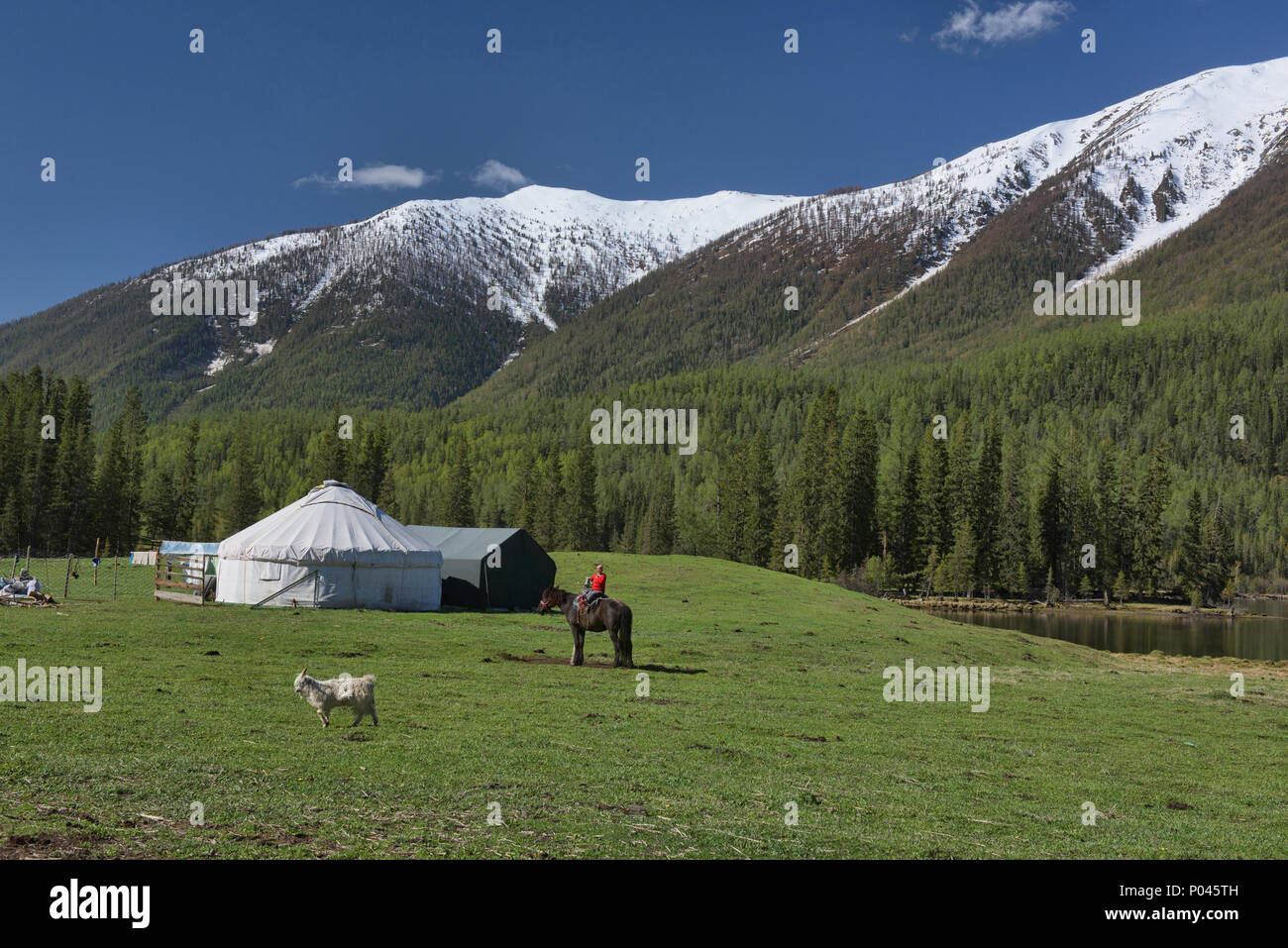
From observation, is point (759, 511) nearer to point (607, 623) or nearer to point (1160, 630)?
point (1160, 630)

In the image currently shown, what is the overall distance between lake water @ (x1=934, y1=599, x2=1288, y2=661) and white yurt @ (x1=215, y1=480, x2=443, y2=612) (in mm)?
37874

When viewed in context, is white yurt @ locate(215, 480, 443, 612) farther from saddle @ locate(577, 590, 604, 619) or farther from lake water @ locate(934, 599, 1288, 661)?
lake water @ locate(934, 599, 1288, 661)

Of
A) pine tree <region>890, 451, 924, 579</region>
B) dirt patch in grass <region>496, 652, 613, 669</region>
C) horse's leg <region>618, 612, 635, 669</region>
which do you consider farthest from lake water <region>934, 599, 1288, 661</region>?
dirt patch in grass <region>496, 652, 613, 669</region>

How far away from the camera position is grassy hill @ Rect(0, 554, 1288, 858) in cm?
895

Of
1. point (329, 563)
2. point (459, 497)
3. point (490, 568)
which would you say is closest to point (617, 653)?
point (329, 563)

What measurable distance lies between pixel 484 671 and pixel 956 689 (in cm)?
1266

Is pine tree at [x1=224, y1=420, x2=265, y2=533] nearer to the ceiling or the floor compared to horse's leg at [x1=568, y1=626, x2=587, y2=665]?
nearer to the ceiling

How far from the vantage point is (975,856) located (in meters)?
8.98

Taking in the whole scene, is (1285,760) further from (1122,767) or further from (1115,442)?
(1115,442)

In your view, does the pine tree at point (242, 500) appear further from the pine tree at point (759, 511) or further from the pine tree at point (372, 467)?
the pine tree at point (759, 511)

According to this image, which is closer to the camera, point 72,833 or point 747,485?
point 72,833

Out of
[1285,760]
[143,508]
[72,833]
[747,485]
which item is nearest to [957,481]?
[747,485]

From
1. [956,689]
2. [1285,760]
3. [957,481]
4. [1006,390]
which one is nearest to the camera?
[1285,760]
